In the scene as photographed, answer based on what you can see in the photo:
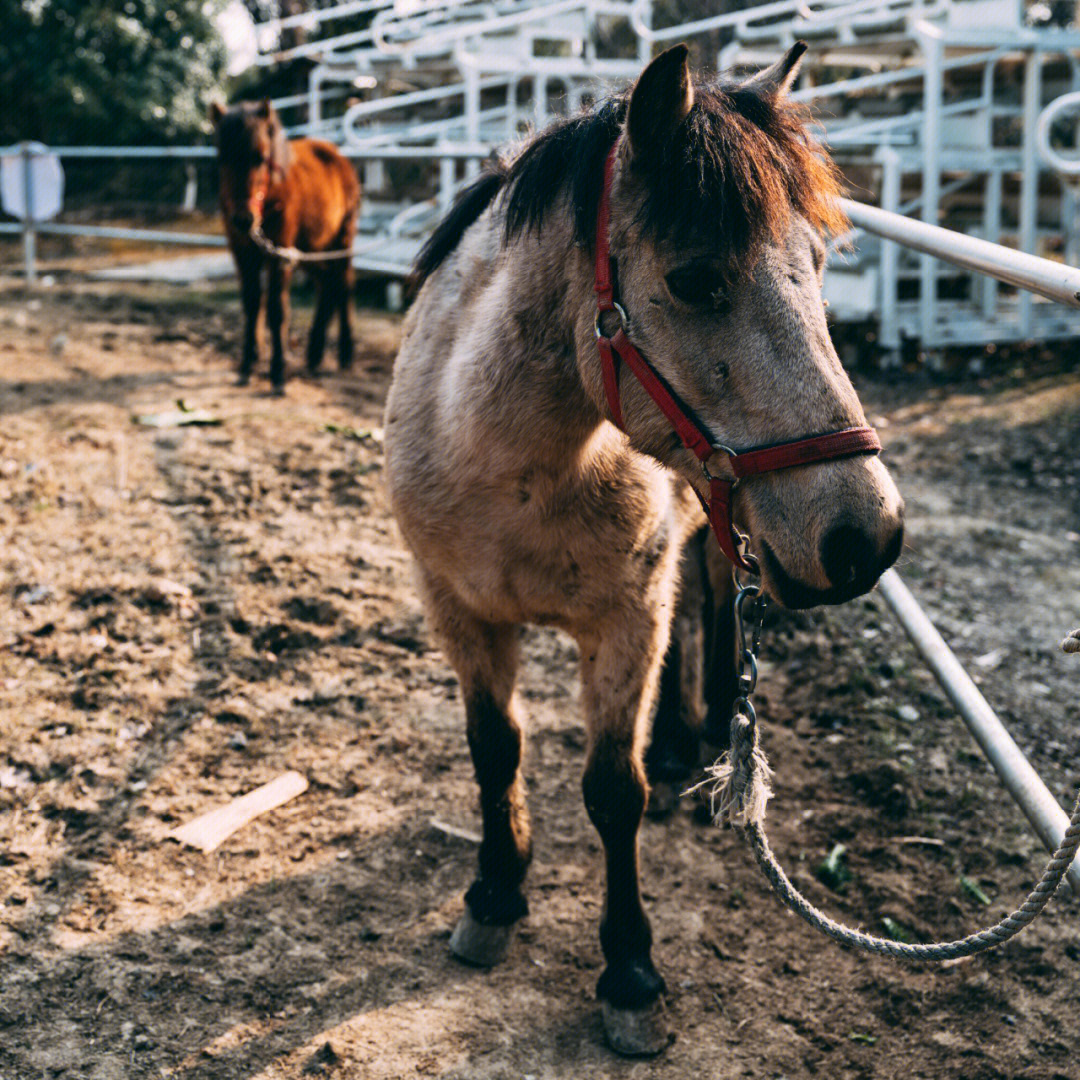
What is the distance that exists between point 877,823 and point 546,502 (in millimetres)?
1662

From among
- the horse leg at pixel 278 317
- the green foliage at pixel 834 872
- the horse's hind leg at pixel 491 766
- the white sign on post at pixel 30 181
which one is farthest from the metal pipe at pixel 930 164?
the white sign on post at pixel 30 181

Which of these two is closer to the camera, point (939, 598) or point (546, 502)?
point (546, 502)

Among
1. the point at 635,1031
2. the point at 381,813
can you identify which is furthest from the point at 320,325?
the point at 635,1031

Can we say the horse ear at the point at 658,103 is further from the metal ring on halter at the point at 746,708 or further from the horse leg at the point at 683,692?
the horse leg at the point at 683,692

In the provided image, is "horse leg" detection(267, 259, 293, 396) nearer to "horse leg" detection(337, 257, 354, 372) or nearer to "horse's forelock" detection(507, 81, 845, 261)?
"horse leg" detection(337, 257, 354, 372)

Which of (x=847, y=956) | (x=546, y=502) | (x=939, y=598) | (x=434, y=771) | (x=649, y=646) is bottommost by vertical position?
(x=847, y=956)

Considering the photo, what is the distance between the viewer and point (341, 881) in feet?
9.07

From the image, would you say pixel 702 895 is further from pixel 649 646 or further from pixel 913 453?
pixel 913 453

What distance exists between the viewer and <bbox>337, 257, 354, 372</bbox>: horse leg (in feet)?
24.8

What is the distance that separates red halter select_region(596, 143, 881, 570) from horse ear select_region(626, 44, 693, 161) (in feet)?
0.44

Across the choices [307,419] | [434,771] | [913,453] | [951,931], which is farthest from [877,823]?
[307,419]

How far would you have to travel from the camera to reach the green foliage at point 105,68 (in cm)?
1427

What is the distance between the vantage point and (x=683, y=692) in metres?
3.39

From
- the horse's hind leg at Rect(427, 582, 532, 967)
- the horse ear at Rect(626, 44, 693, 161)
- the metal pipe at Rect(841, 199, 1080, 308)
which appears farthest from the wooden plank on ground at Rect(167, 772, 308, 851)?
the metal pipe at Rect(841, 199, 1080, 308)
